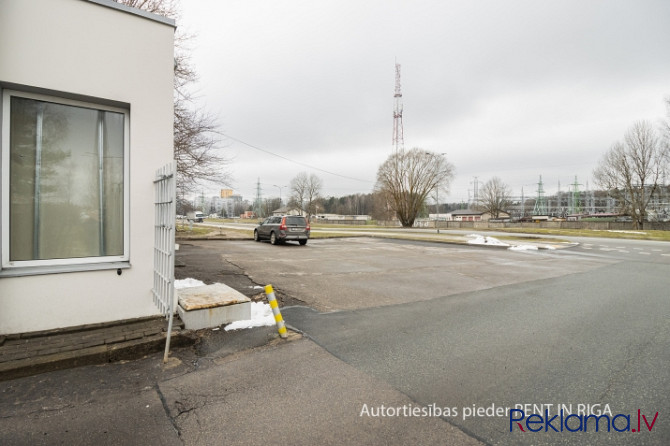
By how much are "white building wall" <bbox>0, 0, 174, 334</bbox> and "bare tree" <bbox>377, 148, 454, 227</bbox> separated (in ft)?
182

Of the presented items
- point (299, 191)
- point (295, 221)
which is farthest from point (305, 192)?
point (295, 221)

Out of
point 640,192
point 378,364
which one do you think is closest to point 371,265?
point 378,364

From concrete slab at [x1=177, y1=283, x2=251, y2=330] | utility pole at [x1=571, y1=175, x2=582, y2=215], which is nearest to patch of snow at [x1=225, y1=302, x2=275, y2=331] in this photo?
concrete slab at [x1=177, y1=283, x2=251, y2=330]

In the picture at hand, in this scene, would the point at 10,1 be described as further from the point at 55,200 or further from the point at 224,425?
the point at 224,425

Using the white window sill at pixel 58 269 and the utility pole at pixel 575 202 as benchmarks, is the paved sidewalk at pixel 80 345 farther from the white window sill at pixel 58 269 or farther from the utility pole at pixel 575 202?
the utility pole at pixel 575 202

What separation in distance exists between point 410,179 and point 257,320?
2193 inches

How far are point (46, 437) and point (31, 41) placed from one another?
423 cm

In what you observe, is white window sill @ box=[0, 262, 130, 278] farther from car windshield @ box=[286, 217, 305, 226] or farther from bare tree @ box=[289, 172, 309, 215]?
bare tree @ box=[289, 172, 309, 215]

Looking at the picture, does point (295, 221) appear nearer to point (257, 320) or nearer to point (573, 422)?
point (257, 320)

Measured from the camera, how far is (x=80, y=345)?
337 cm

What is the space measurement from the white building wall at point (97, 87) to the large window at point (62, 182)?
0.25 metres

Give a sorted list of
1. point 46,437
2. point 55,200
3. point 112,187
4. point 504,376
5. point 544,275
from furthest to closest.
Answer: point 544,275
point 112,187
point 55,200
point 504,376
point 46,437

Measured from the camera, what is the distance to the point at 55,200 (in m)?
3.93

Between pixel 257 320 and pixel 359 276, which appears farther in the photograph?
pixel 359 276
